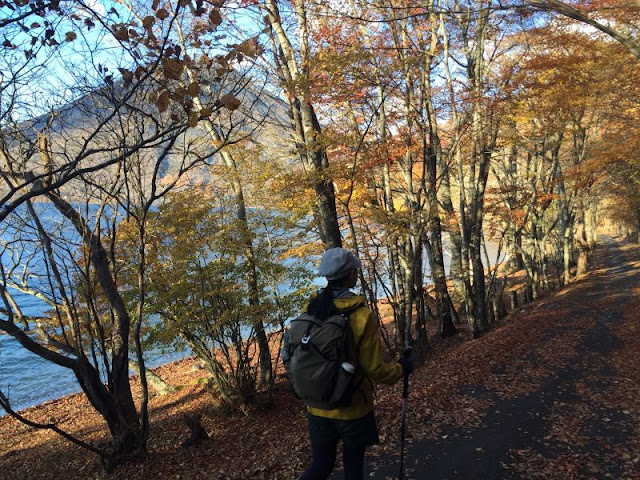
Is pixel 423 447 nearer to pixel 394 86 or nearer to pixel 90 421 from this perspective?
pixel 394 86

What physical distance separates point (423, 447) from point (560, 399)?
7.96 ft

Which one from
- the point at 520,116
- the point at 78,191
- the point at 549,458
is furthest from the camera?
the point at 520,116

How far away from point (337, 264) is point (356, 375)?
0.64 metres

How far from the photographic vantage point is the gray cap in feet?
8.36

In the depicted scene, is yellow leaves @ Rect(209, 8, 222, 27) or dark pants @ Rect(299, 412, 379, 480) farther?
yellow leaves @ Rect(209, 8, 222, 27)

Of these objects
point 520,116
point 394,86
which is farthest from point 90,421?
point 520,116

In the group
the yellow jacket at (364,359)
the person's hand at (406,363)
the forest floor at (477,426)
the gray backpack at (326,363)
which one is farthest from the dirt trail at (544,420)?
the gray backpack at (326,363)

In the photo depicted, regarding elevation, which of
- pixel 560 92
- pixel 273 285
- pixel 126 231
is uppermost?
pixel 560 92

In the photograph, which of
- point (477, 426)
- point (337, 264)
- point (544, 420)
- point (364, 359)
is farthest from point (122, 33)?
point (544, 420)

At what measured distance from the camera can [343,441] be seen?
2566 mm

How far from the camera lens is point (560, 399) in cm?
576

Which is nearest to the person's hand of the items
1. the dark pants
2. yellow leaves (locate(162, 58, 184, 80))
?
the dark pants

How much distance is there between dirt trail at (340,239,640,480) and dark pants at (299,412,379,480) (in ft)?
5.93

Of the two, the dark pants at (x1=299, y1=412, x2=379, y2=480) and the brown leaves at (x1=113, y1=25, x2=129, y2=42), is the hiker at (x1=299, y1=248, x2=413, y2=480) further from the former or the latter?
the brown leaves at (x1=113, y1=25, x2=129, y2=42)
